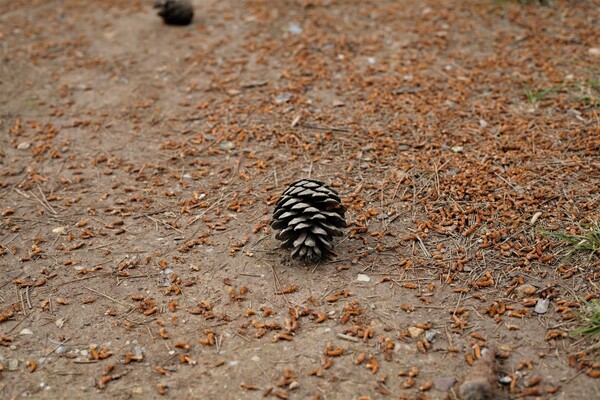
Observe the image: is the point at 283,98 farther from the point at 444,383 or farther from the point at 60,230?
the point at 444,383

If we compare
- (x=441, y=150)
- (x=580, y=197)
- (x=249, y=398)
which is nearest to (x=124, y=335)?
(x=249, y=398)

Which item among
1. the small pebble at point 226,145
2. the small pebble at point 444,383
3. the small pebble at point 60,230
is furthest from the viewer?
→ the small pebble at point 226,145

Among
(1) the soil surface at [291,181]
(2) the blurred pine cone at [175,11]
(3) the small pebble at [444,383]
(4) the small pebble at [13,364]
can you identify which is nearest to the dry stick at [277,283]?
(1) the soil surface at [291,181]

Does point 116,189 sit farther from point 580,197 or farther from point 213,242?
point 580,197

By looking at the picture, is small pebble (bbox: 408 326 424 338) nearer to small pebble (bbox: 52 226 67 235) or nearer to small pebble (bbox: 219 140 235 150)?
small pebble (bbox: 219 140 235 150)

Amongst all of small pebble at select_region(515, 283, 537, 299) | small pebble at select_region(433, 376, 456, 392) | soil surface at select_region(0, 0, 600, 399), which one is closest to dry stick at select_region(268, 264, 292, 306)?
soil surface at select_region(0, 0, 600, 399)

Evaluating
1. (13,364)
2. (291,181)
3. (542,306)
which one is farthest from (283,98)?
(13,364)

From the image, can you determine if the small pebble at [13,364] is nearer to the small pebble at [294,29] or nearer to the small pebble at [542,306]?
the small pebble at [542,306]
